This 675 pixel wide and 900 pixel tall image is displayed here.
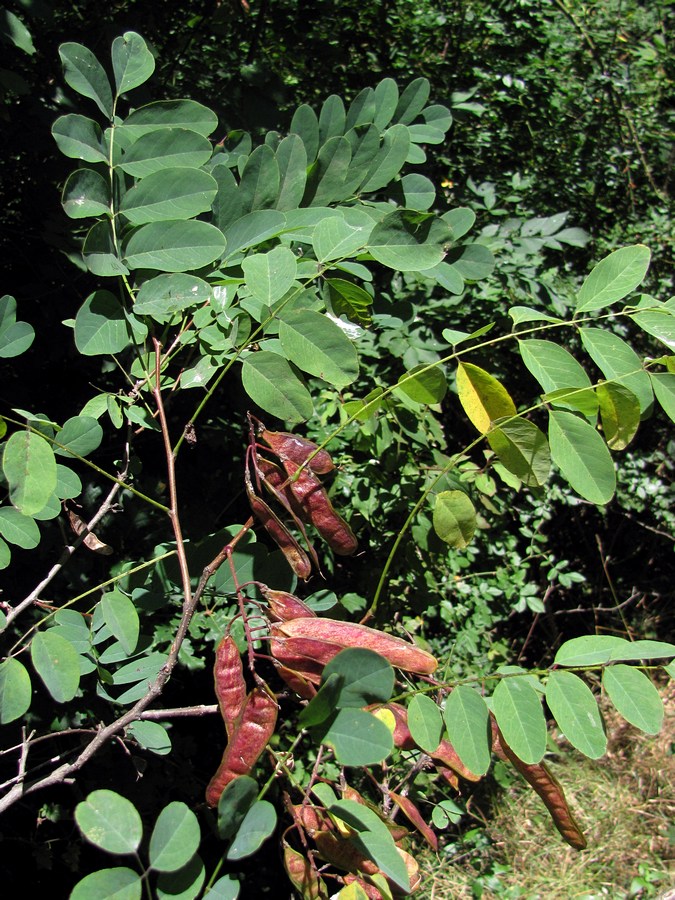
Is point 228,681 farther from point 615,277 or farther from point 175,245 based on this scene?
point 615,277

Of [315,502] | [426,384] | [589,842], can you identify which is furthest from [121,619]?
[589,842]

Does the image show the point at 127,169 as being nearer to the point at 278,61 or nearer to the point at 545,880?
the point at 278,61

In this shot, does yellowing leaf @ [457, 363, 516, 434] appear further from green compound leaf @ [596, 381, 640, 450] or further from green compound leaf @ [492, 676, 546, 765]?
green compound leaf @ [492, 676, 546, 765]

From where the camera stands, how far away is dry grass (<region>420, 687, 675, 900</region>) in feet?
9.22

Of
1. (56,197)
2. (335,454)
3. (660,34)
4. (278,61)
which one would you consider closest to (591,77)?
(660,34)

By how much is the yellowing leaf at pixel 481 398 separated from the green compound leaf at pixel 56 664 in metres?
0.62

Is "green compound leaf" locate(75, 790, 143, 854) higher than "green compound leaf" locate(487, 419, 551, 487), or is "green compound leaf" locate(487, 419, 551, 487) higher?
"green compound leaf" locate(487, 419, 551, 487)

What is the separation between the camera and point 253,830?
752 millimetres

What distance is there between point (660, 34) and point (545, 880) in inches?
203

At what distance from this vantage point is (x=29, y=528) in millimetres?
1043

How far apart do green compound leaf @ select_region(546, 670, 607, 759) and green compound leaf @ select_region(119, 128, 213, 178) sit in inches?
35.0

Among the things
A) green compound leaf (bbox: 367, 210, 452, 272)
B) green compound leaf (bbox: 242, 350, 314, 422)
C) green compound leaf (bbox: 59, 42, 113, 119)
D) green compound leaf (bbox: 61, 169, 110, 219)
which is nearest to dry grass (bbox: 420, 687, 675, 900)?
green compound leaf (bbox: 242, 350, 314, 422)

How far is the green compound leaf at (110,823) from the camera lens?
687 millimetres

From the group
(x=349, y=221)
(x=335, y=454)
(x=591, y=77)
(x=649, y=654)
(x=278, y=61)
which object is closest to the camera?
(x=649, y=654)
